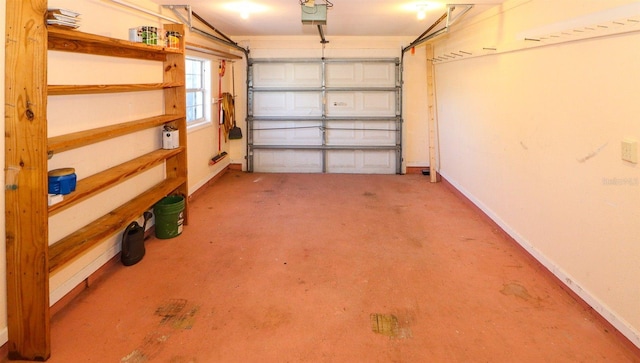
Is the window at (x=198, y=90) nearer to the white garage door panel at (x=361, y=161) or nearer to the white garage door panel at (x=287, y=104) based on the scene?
the white garage door panel at (x=287, y=104)

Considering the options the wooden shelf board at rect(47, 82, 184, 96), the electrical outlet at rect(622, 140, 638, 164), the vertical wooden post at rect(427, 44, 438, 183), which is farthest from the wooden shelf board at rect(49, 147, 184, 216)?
the vertical wooden post at rect(427, 44, 438, 183)

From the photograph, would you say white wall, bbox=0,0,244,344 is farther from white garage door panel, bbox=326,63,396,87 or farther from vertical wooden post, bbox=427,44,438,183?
vertical wooden post, bbox=427,44,438,183

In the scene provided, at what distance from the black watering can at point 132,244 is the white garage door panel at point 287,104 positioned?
4169 millimetres

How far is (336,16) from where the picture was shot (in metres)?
5.07

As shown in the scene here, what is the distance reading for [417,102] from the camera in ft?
23.7

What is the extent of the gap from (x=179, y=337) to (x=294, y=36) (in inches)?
223

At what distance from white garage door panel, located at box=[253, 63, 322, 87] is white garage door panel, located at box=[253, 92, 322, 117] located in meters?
0.18

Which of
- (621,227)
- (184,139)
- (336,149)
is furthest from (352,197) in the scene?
(621,227)

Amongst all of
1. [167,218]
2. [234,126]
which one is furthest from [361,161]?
[167,218]

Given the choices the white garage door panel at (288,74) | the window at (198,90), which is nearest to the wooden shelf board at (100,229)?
the window at (198,90)

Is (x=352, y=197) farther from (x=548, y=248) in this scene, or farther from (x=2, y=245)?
(x=2, y=245)

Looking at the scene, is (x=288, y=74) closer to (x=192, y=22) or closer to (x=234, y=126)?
(x=234, y=126)

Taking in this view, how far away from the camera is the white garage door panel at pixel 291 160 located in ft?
24.5

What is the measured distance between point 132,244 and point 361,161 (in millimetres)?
4659
